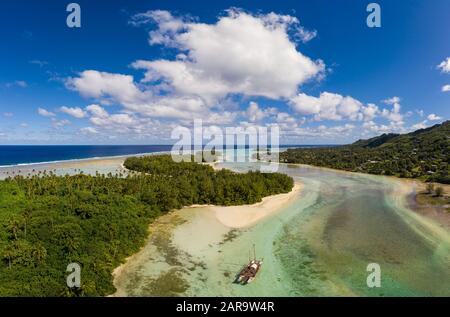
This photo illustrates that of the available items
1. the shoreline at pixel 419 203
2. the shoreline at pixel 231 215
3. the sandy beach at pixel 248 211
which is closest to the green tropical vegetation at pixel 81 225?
the shoreline at pixel 231 215

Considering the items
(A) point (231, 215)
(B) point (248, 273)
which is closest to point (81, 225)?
(B) point (248, 273)

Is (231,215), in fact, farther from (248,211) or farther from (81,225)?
(81,225)

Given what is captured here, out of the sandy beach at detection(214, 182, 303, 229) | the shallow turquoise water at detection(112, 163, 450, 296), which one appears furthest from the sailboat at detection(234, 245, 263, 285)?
the sandy beach at detection(214, 182, 303, 229)

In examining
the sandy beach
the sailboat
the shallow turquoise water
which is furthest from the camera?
the sandy beach

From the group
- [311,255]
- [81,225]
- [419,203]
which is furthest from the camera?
[419,203]

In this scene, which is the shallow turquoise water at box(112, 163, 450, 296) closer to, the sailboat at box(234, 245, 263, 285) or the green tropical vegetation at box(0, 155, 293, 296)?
the sailboat at box(234, 245, 263, 285)

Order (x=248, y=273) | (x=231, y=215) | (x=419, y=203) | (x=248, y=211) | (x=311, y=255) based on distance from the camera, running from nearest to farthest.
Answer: (x=248, y=273) < (x=311, y=255) < (x=231, y=215) < (x=248, y=211) < (x=419, y=203)

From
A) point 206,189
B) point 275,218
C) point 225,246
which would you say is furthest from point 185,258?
point 206,189

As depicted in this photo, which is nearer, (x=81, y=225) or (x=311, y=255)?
(x=311, y=255)
